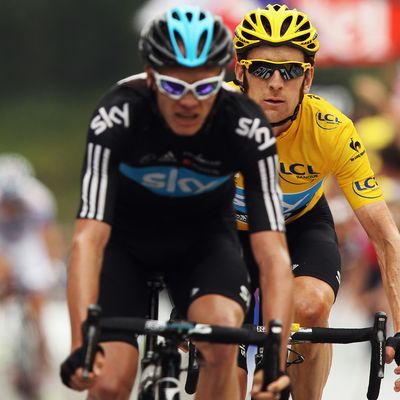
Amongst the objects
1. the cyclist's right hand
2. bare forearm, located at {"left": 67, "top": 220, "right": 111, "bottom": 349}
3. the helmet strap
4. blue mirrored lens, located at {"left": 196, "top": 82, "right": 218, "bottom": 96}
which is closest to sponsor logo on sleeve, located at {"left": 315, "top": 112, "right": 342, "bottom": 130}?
the helmet strap

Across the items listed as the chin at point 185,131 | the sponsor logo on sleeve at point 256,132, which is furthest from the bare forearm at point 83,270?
the sponsor logo on sleeve at point 256,132

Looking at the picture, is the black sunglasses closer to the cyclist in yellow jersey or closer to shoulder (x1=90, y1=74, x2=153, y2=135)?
the cyclist in yellow jersey

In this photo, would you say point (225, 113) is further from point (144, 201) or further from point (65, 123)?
point (65, 123)

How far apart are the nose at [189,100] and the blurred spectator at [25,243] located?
36.3 feet

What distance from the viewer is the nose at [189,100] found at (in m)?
6.01

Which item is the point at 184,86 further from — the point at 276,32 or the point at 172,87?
the point at 276,32

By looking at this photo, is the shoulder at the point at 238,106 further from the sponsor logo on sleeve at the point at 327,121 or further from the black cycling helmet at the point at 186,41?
the sponsor logo on sleeve at the point at 327,121

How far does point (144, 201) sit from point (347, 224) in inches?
391

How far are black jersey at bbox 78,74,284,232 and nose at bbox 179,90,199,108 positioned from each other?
0.24 meters

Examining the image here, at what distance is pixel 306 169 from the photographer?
7.81 metres

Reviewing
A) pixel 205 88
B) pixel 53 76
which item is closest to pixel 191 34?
pixel 205 88

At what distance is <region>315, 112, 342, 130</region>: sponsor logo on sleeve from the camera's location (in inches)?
303

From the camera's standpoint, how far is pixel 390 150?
56.7ft

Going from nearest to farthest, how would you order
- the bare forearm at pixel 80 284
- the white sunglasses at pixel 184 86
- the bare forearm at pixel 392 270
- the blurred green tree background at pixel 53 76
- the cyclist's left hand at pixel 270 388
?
the cyclist's left hand at pixel 270 388
the bare forearm at pixel 80 284
the white sunglasses at pixel 184 86
the bare forearm at pixel 392 270
the blurred green tree background at pixel 53 76
